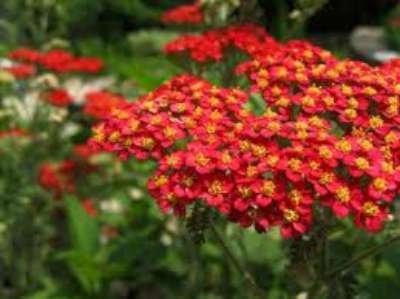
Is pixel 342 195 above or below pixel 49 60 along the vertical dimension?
above

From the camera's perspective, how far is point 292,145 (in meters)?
2.72

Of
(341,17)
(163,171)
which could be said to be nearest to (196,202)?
(163,171)

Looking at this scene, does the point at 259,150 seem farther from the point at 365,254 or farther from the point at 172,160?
the point at 365,254


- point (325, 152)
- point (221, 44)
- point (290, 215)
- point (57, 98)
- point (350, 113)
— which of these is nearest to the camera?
point (290, 215)

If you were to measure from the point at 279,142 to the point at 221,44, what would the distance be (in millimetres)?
1119

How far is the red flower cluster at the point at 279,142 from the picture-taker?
2545 millimetres

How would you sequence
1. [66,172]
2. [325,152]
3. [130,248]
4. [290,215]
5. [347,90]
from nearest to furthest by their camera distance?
[290,215]
[325,152]
[347,90]
[130,248]
[66,172]

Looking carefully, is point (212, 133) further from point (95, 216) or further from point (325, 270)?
point (95, 216)

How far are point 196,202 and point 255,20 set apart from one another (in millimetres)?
1645

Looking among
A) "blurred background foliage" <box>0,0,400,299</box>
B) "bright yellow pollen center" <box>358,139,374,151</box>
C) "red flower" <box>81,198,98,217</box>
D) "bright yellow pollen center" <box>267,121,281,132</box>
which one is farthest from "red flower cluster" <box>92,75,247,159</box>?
"red flower" <box>81,198,98,217</box>

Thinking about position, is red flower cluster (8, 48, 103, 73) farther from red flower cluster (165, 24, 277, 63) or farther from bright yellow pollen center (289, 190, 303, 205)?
bright yellow pollen center (289, 190, 303, 205)

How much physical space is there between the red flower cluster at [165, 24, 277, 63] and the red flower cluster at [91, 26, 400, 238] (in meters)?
0.47

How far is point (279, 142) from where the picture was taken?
9.17 feet

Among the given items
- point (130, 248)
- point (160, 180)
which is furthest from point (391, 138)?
point (130, 248)
